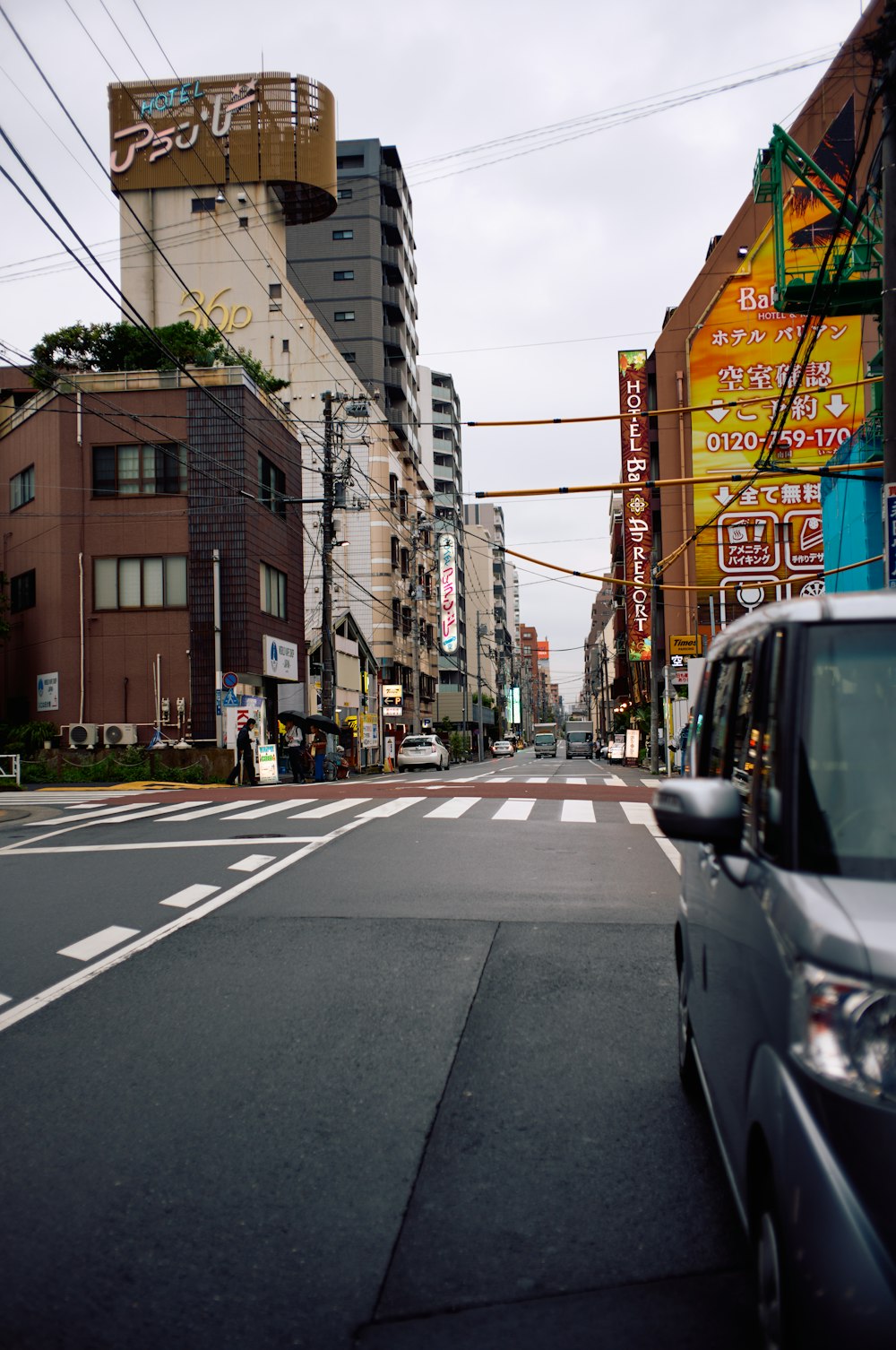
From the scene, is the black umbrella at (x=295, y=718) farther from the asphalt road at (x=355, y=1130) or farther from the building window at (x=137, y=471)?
the asphalt road at (x=355, y=1130)

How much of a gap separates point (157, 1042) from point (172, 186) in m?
57.2

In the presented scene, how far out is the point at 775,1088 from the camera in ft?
7.70

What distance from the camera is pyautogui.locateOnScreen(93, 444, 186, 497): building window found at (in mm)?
34312

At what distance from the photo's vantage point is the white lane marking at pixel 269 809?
16969 millimetres

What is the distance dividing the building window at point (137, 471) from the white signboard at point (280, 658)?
5.81m

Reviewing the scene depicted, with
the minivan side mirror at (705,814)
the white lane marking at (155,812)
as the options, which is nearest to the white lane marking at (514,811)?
the white lane marking at (155,812)

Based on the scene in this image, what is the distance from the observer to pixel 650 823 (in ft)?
52.5

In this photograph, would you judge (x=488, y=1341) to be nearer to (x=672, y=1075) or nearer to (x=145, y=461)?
(x=672, y=1075)

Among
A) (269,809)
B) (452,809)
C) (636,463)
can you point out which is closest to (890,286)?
(452,809)

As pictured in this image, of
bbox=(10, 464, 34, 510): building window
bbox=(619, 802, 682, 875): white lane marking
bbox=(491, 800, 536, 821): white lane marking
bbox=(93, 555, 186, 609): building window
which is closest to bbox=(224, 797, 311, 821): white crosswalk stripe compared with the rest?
bbox=(491, 800, 536, 821): white lane marking

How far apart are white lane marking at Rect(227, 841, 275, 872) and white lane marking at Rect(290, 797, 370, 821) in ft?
14.2

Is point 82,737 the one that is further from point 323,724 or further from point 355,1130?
point 355,1130

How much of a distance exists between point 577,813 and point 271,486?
23429mm

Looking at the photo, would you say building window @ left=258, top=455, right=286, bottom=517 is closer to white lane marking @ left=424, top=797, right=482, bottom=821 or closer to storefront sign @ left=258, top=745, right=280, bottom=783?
storefront sign @ left=258, top=745, right=280, bottom=783
